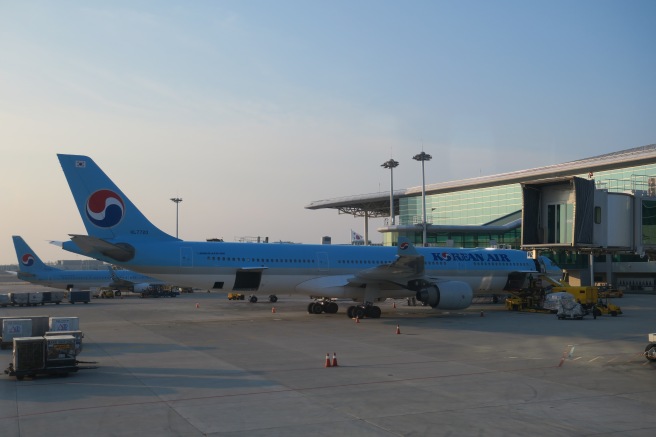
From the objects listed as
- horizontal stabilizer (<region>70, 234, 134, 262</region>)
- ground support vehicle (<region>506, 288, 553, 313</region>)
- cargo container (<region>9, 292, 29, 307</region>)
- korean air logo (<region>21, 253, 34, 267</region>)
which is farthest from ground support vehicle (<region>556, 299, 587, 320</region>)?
korean air logo (<region>21, 253, 34, 267</region>)

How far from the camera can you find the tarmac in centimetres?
902

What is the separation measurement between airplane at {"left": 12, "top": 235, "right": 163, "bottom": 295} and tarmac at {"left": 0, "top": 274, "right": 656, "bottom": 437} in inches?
1342

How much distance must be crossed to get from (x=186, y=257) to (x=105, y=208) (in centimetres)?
365

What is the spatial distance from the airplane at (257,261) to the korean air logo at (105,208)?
36 mm

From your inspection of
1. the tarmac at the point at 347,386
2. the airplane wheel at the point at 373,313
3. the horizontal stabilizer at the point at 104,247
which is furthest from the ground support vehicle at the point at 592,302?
the horizontal stabilizer at the point at 104,247

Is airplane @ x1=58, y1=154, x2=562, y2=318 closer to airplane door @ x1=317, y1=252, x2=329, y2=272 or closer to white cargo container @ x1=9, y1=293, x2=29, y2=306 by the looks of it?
airplane door @ x1=317, y1=252, x2=329, y2=272

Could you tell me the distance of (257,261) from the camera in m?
26.2

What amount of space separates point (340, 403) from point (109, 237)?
634 inches

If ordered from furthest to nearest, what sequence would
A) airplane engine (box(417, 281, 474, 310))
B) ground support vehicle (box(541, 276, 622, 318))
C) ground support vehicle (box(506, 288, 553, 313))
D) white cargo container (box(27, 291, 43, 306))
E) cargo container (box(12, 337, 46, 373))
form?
white cargo container (box(27, 291, 43, 306))
ground support vehicle (box(506, 288, 553, 313))
ground support vehicle (box(541, 276, 622, 318))
airplane engine (box(417, 281, 474, 310))
cargo container (box(12, 337, 46, 373))

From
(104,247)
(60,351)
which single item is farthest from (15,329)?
(104,247)

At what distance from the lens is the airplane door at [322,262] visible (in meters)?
27.8

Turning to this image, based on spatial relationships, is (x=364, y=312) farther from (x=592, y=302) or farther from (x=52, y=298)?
(x=52, y=298)

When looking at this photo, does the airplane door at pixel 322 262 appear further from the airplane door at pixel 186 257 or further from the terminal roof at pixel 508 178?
the terminal roof at pixel 508 178

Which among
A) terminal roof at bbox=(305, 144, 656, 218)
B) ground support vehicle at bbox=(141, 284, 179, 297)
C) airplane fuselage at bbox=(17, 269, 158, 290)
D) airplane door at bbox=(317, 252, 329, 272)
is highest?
terminal roof at bbox=(305, 144, 656, 218)
